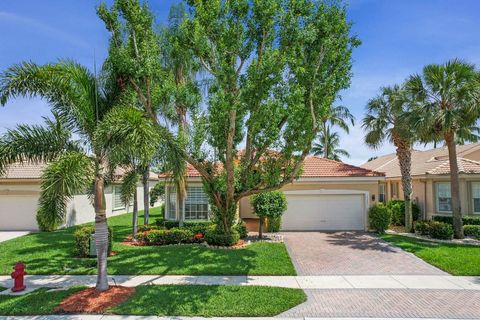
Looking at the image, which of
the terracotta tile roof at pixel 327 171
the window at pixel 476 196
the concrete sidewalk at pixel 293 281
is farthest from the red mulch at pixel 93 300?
the window at pixel 476 196

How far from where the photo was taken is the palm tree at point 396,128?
1714 centimetres

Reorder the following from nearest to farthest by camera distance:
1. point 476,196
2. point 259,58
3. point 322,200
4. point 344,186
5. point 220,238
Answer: point 259,58 < point 220,238 < point 476,196 < point 344,186 < point 322,200

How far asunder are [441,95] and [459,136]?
3.63 meters

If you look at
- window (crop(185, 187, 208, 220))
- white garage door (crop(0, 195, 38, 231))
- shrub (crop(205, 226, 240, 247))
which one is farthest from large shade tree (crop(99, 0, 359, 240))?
white garage door (crop(0, 195, 38, 231))

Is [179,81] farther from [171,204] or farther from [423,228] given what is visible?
[423,228]

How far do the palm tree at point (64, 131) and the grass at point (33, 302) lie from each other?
98 cm

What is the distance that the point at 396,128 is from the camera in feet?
59.0

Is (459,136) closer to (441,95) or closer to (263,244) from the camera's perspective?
(441,95)

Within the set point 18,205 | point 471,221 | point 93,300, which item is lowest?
point 93,300

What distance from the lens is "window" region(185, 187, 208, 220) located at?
62.1ft

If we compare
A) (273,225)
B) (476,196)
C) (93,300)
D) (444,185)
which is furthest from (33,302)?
(476,196)

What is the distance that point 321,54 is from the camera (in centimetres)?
1182

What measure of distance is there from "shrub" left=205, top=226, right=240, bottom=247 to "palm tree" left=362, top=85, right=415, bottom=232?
10.0 meters

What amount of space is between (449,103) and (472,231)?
6.44 meters
